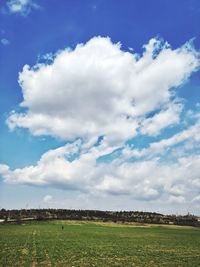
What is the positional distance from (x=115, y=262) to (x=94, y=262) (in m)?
1.95

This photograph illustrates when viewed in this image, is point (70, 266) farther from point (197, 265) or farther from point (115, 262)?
point (197, 265)

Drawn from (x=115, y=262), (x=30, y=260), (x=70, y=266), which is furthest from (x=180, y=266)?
(x=30, y=260)

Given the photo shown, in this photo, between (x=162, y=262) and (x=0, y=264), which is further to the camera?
(x=162, y=262)

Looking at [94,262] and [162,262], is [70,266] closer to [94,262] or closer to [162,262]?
[94,262]

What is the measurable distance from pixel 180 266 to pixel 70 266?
9556 millimetres

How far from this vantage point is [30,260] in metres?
31.1

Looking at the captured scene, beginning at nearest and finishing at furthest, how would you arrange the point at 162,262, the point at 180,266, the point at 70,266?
1. the point at 70,266
2. the point at 180,266
3. the point at 162,262

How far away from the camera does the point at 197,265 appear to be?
30.2m

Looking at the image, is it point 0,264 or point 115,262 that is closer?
point 0,264

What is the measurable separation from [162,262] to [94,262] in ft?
21.4

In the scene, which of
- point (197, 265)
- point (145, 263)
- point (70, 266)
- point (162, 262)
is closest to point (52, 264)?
point (70, 266)

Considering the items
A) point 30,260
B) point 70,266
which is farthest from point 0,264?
point 70,266

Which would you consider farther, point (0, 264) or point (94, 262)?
point (94, 262)

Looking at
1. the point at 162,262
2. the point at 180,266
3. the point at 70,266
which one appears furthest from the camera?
the point at 162,262
